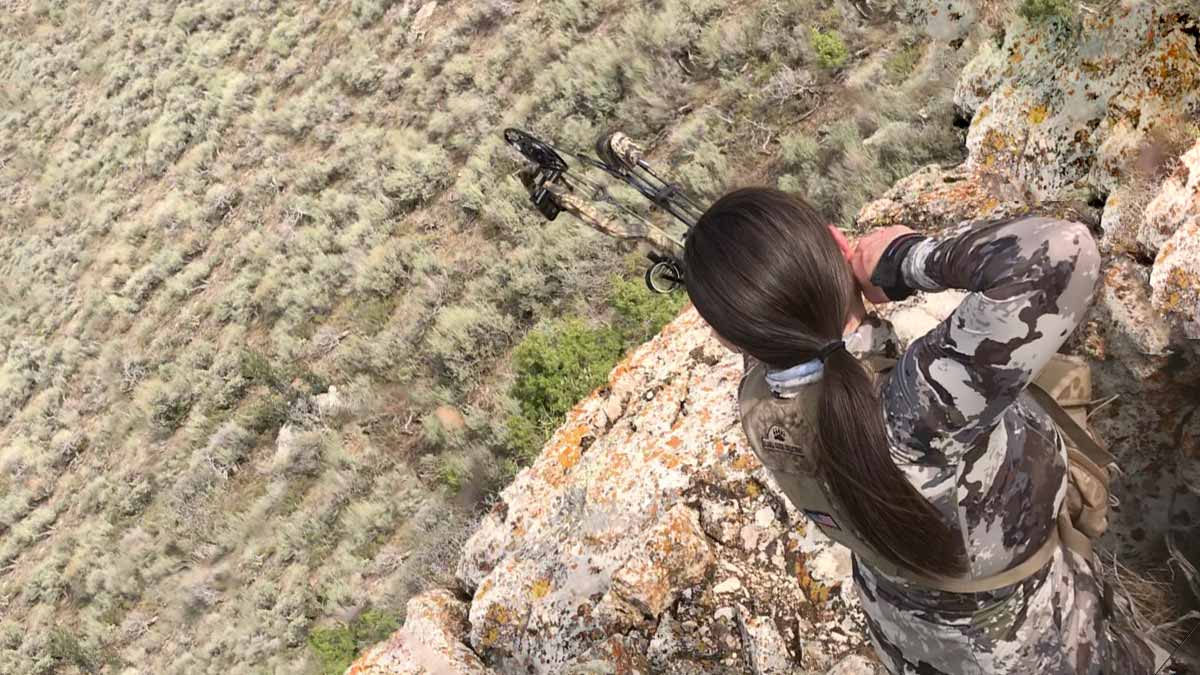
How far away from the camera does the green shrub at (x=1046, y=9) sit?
3.48 meters

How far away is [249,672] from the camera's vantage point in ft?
20.9

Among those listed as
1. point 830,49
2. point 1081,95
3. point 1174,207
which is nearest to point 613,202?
point 1081,95

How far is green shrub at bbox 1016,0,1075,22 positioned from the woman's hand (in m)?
2.68

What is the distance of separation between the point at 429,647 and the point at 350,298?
5509 mm

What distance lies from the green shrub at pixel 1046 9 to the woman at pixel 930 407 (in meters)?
2.62

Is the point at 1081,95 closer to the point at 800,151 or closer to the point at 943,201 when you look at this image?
the point at 943,201

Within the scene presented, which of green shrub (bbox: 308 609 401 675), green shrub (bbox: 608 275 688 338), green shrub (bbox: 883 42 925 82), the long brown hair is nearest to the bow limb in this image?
the long brown hair

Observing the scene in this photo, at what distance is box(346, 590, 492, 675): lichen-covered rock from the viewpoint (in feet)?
12.8

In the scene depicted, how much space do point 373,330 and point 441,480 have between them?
88.4 inches

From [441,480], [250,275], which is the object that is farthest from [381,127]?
[441,480]

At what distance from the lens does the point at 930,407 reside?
1388 mm

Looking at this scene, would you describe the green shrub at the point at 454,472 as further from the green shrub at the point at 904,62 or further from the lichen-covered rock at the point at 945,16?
the lichen-covered rock at the point at 945,16

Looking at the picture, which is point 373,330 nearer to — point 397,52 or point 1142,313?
point 397,52

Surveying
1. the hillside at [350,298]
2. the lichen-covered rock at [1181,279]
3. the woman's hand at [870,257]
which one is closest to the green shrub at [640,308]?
the hillside at [350,298]
